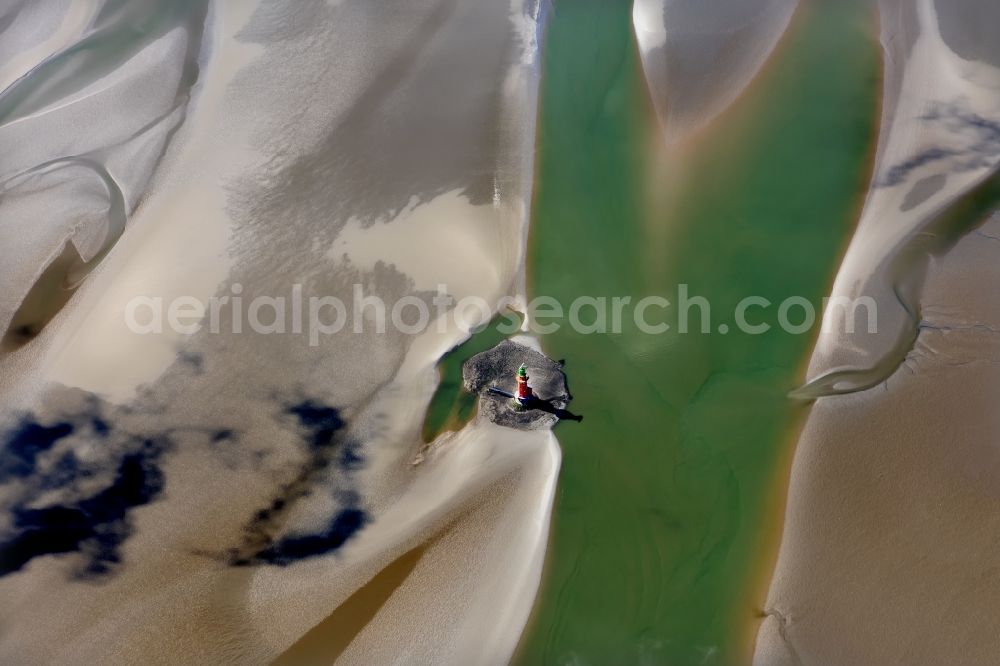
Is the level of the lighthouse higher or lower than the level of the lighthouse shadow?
higher

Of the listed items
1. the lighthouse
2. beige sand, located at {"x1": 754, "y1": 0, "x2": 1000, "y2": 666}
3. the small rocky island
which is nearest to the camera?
beige sand, located at {"x1": 754, "y1": 0, "x2": 1000, "y2": 666}

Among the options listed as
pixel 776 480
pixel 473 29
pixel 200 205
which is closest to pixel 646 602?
pixel 776 480

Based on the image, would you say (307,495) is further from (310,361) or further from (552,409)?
(552,409)

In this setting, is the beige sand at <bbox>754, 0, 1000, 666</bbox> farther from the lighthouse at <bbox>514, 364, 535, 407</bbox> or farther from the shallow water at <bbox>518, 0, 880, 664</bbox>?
the lighthouse at <bbox>514, 364, 535, 407</bbox>

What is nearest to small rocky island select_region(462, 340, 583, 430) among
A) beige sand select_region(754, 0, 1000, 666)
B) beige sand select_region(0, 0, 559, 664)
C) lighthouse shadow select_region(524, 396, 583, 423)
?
lighthouse shadow select_region(524, 396, 583, 423)

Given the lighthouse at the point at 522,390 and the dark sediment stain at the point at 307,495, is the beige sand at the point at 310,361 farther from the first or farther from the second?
the lighthouse at the point at 522,390

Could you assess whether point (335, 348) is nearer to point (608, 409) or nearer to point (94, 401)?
point (94, 401)

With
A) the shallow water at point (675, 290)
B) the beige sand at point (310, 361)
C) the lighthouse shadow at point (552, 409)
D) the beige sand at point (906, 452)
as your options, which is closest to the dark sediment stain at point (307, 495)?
the beige sand at point (310, 361)
